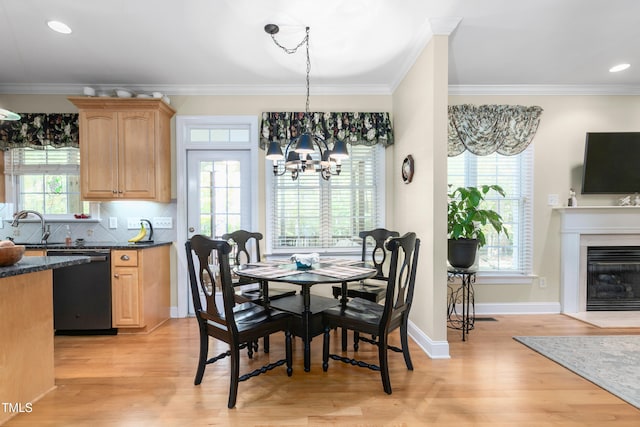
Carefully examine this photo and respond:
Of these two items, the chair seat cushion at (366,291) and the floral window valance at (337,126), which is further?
the floral window valance at (337,126)

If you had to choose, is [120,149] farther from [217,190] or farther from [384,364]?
[384,364]

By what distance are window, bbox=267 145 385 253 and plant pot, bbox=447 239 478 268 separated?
91 centimetres

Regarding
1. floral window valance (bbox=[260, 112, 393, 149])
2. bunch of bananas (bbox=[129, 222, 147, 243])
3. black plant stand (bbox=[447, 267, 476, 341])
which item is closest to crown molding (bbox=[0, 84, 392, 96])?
floral window valance (bbox=[260, 112, 393, 149])

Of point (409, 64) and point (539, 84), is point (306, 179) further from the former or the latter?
point (539, 84)

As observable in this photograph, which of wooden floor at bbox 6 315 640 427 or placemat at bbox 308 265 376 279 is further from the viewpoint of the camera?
placemat at bbox 308 265 376 279

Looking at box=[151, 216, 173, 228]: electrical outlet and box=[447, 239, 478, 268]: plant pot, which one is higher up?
box=[151, 216, 173, 228]: electrical outlet

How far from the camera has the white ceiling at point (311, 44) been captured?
2.18m

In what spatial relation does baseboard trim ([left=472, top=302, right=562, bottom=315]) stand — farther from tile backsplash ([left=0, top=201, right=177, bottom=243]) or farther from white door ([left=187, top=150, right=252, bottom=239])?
tile backsplash ([left=0, top=201, right=177, bottom=243])

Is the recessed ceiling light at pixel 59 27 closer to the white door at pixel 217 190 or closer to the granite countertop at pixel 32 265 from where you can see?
the white door at pixel 217 190

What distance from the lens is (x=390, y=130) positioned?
11.3 feet

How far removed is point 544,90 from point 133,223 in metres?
5.13

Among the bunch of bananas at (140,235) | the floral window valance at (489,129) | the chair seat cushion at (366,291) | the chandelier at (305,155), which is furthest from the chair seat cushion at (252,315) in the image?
the floral window valance at (489,129)

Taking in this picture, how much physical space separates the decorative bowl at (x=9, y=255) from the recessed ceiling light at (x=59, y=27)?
180 cm

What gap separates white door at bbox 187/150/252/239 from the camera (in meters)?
3.53
